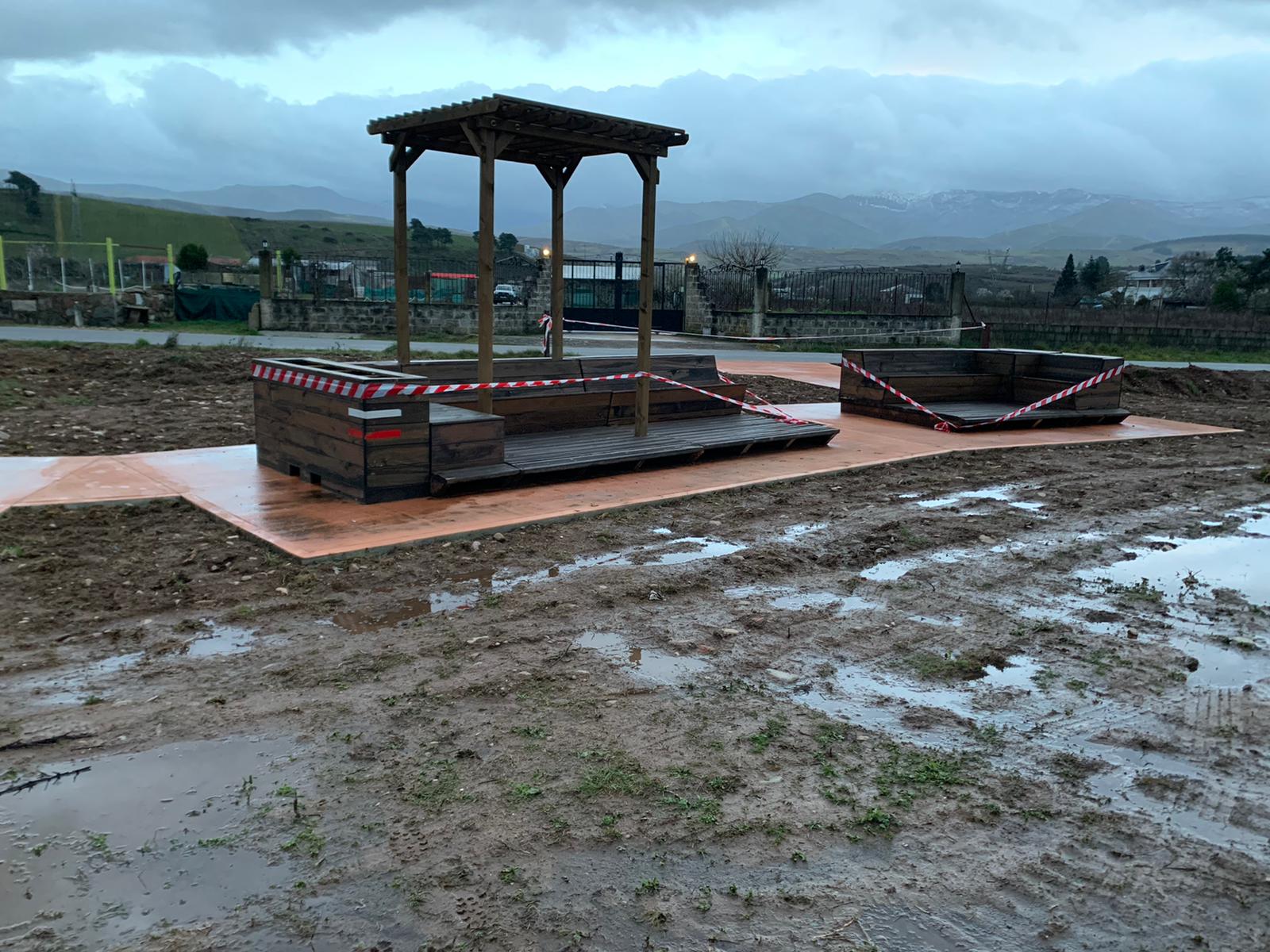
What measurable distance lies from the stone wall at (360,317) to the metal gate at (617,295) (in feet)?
12.3

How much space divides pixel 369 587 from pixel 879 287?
28921 mm

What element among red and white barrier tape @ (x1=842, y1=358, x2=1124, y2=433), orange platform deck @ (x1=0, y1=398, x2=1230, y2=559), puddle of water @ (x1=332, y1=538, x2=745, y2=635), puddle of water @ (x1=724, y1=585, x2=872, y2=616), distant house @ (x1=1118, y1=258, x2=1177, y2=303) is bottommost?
puddle of water @ (x1=724, y1=585, x2=872, y2=616)

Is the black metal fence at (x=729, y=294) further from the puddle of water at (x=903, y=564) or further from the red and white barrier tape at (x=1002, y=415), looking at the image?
the puddle of water at (x=903, y=564)

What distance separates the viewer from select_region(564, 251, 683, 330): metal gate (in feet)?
106

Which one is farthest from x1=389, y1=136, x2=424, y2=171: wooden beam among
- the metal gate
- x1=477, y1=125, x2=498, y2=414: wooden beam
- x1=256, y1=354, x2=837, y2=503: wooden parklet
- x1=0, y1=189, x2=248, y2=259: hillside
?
x1=0, y1=189, x2=248, y2=259: hillside

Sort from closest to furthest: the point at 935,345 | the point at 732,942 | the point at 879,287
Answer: the point at 732,942 < the point at 935,345 < the point at 879,287

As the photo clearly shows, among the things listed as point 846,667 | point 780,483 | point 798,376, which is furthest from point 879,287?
point 846,667

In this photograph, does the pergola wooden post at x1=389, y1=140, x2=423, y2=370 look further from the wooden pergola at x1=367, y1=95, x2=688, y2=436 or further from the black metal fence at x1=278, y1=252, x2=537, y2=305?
the black metal fence at x1=278, y1=252, x2=537, y2=305

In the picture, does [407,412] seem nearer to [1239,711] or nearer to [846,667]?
[846,667]

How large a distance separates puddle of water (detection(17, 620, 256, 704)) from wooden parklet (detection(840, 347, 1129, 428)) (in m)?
9.89

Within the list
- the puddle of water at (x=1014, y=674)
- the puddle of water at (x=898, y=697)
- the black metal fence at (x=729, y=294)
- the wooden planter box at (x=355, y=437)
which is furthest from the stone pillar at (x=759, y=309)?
the puddle of water at (x=898, y=697)

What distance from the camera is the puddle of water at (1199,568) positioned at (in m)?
6.16

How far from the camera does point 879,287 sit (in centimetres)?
3219

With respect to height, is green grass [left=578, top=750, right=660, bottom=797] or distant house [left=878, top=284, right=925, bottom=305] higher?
distant house [left=878, top=284, right=925, bottom=305]
